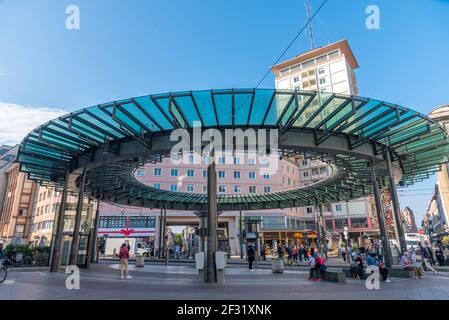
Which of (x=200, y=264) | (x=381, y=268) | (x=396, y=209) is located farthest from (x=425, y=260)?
(x=200, y=264)

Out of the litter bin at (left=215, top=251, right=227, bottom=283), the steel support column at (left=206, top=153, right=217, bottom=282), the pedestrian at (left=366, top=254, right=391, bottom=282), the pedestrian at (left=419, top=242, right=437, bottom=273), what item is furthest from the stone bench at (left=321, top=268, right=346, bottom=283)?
the pedestrian at (left=419, top=242, right=437, bottom=273)

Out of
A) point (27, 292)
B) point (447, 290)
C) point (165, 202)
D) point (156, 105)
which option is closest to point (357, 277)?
point (447, 290)

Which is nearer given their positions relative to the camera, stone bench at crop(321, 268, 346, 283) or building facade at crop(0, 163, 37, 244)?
stone bench at crop(321, 268, 346, 283)

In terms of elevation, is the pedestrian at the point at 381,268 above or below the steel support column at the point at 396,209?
below

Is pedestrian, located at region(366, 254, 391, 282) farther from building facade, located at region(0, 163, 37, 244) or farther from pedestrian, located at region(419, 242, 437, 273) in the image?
building facade, located at region(0, 163, 37, 244)

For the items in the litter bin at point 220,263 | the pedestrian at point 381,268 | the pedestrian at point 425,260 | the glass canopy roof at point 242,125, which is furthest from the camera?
the pedestrian at point 425,260

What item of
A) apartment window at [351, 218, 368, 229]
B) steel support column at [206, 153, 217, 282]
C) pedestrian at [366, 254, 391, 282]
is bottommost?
pedestrian at [366, 254, 391, 282]

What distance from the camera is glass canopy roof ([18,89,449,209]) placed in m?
13.5

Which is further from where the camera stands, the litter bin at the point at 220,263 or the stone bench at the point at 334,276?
the litter bin at the point at 220,263

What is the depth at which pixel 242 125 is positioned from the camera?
619 inches

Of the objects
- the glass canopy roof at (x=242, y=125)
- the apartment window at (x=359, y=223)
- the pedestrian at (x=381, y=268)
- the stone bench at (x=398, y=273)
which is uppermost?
the glass canopy roof at (x=242, y=125)

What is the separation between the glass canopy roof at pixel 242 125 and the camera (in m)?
13.5

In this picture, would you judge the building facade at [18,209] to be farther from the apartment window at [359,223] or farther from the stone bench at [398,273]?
the stone bench at [398,273]

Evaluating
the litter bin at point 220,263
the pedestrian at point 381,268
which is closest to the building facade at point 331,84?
the pedestrian at point 381,268
